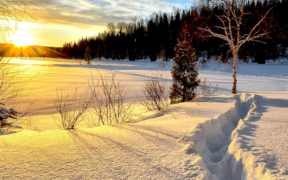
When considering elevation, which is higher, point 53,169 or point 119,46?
point 119,46

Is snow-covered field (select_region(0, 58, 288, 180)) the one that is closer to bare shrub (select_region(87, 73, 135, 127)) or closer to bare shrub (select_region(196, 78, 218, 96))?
bare shrub (select_region(87, 73, 135, 127))

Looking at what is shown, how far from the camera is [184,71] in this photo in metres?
7.07

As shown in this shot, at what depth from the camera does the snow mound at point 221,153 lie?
7.50 ft

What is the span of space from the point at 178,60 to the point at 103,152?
507 centimetres

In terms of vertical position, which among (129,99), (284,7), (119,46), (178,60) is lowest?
(129,99)

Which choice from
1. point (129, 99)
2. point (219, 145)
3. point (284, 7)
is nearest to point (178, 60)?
point (129, 99)

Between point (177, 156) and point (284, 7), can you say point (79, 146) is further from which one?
point (284, 7)

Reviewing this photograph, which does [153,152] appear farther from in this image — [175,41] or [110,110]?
[175,41]

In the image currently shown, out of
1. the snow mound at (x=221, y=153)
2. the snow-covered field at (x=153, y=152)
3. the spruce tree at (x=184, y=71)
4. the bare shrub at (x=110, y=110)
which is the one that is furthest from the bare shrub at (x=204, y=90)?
the snow-covered field at (x=153, y=152)

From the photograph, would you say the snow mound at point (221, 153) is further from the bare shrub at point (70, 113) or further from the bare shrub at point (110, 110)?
the bare shrub at point (70, 113)

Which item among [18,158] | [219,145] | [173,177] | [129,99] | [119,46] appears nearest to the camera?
[173,177]

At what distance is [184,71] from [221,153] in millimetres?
4395

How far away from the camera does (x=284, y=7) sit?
1299 inches

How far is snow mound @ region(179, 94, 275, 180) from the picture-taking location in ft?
7.50
